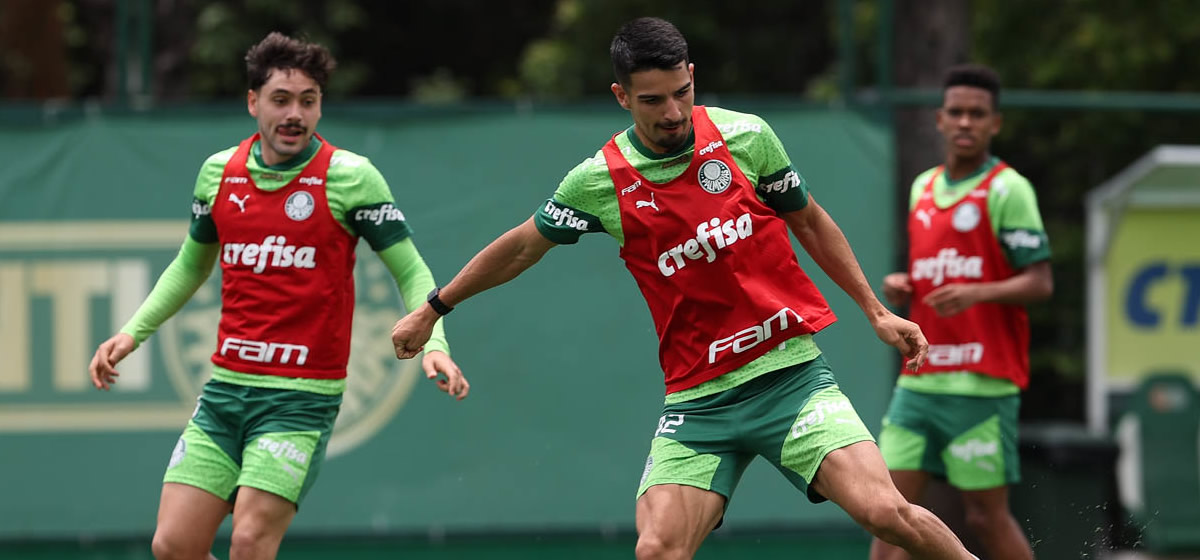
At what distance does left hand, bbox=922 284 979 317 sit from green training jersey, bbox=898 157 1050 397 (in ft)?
1.14

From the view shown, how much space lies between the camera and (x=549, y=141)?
8438 mm

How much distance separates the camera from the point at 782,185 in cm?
489

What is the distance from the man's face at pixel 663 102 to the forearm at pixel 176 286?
81.8 inches

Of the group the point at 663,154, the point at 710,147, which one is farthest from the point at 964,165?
the point at 663,154

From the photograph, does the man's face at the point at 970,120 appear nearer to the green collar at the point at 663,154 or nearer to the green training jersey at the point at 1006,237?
the green training jersey at the point at 1006,237

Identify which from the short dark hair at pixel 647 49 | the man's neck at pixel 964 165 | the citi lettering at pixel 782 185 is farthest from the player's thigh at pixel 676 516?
the man's neck at pixel 964 165

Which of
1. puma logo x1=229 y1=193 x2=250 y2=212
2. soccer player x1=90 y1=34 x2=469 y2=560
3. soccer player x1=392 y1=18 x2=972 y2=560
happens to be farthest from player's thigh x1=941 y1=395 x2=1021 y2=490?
puma logo x1=229 y1=193 x2=250 y2=212

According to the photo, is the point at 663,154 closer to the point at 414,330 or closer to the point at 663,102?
the point at 663,102

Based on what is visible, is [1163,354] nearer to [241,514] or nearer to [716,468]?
[716,468]

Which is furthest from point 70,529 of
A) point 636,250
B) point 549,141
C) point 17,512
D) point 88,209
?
point 636,250


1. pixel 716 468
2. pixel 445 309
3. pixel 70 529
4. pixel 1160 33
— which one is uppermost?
pixel 1160 33

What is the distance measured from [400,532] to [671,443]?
12.5ft

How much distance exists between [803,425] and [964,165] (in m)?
2.43

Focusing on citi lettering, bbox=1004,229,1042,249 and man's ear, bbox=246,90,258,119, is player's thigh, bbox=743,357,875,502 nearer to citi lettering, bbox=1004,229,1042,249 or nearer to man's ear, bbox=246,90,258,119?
citi lettering, bbox=1004,229,1042,249
